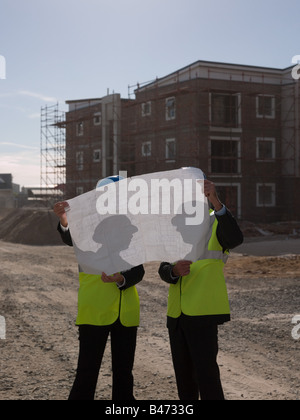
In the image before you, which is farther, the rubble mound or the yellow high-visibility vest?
the rubble mound

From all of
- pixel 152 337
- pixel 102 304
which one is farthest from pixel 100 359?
pixel 152 337

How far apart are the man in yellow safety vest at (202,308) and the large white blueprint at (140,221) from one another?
85mm

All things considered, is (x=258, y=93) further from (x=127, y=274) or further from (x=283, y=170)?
(x=127, y=274)

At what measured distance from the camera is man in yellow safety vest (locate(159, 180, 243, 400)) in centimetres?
348

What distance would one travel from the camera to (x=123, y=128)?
132 ft

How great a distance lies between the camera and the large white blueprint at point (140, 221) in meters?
3.57

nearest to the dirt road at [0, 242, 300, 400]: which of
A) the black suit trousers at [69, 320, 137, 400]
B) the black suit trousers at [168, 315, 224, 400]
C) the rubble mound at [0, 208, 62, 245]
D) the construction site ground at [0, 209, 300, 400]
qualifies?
the construction site ground at [0, 209, 300, 400]

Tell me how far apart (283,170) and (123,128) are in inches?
508

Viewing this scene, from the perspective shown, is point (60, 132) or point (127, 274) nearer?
point (127, 274)

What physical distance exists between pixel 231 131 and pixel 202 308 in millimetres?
30552

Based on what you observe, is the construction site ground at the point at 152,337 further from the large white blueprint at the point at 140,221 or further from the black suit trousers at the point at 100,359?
the large white blueprint at the point at 140,221

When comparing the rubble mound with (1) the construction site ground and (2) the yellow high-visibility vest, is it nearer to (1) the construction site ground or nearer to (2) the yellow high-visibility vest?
(1) the construction site ground

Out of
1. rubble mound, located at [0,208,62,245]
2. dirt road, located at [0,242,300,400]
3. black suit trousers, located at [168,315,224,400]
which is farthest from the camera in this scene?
rubble mound, located at [0,208,62,245]
